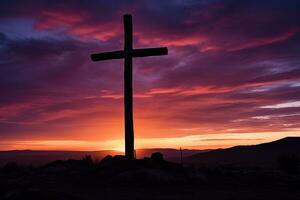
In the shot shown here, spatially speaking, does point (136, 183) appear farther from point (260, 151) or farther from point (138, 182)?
point (260, 151)

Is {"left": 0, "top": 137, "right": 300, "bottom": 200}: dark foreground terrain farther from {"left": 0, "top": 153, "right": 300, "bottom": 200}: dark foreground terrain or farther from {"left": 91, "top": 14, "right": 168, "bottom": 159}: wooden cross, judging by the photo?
{"left": 91, "top": 14, "right": 168, "bottom": 159}: wooden cross

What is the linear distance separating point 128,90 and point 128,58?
1.63 m

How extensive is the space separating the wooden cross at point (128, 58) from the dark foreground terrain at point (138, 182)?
38.0 inches

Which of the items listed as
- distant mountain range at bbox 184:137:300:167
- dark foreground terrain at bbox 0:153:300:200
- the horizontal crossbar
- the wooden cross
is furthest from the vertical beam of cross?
distant mountain range at bbox 184:137:300:167

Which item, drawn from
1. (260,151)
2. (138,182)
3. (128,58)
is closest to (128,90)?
(128,58)

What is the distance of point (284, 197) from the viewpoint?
13125 millimetres

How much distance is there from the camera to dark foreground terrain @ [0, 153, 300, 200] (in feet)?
42.2

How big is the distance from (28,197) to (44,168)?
9.01 m

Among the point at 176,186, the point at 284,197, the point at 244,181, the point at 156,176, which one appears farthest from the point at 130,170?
the point at 284,197

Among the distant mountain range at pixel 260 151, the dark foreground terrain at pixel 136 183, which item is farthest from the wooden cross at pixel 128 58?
the distant mountain range at pixel 260 151

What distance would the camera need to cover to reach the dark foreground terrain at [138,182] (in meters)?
12.9

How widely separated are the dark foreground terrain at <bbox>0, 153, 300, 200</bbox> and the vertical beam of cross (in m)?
0.75

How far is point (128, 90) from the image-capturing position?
1878 cm

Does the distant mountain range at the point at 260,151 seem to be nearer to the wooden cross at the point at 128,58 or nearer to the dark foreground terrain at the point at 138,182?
the wooden cross at the point at 128,58
